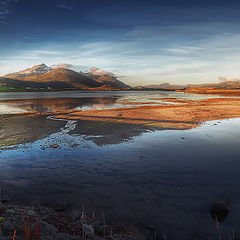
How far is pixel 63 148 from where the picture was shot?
17.5 m

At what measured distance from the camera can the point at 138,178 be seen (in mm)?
11953

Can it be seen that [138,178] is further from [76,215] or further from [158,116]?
[158,116]

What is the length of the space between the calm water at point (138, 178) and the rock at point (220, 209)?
212 millimetres

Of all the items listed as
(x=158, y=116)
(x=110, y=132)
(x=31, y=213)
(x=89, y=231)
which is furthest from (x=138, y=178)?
(x=158, y=116)

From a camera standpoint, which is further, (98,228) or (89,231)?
(98,228)

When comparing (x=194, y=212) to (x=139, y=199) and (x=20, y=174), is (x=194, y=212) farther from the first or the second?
(x=20, y=174)

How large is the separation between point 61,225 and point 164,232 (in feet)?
13.4

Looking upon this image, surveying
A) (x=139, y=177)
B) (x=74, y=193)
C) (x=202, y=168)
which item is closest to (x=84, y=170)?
(x=74, y=193)

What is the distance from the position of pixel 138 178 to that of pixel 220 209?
4805 millimetres

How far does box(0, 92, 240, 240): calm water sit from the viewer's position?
336 inches

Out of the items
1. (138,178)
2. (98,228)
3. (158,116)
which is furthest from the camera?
(158,116)

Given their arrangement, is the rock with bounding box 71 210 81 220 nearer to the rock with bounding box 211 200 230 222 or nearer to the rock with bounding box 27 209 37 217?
the rock with bounding box 27 209 37 217

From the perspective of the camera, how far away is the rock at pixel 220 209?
846 cm

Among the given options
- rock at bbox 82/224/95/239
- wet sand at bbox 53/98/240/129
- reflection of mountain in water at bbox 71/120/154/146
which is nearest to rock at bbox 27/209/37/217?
rock at bbox 82/224/95/239
